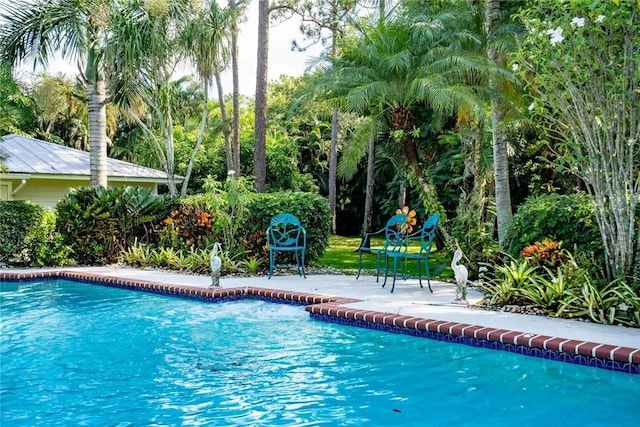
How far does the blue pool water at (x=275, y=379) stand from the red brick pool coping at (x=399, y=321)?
0.45ft

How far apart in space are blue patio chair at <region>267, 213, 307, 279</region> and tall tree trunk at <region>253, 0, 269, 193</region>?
4.11 meters

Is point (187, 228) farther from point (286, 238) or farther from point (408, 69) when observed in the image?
point (408, 69)

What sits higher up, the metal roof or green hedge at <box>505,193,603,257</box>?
the metal roof

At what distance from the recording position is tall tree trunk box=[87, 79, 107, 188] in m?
14.1

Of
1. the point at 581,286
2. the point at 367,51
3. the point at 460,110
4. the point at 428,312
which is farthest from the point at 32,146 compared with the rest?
the point at 581,286

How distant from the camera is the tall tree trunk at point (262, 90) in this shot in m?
15.2

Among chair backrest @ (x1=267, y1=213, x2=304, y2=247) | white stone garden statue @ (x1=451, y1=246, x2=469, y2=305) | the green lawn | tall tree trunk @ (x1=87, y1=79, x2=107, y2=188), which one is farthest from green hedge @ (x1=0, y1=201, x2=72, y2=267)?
white stone garden statue @ (x1=451, y1=246, x2=469, y2=305)

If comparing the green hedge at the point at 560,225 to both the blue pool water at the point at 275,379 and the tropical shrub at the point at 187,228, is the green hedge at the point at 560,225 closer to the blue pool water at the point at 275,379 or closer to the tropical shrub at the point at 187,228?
the blue pool water at the point at 275,379

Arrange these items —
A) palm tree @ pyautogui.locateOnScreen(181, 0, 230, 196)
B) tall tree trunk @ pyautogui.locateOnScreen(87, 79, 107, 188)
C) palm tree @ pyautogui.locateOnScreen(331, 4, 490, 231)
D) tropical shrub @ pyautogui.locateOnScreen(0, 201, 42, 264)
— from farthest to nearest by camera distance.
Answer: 1. palm tree @ pyautogui.locateOnScreen(181, 0, 230, 196)
2. tall tree trunk @ pyautogui.locateOnScreen(87, 79, 107, 188)
3. tropical shrub @ pyautogui.locateOnScreen(0, 201, 42, 264)
4. palm tree @ pyautogui.locateOnScreen(331, 4, 490, 231)

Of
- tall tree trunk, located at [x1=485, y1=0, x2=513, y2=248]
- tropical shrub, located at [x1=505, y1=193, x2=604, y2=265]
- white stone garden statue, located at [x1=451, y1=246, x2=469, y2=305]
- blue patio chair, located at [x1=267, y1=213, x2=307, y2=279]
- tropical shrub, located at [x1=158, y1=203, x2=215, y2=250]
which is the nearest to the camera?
tropical shrub, located at [x1=505, y1=193, x2=604, y2=265]

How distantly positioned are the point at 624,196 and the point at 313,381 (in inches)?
158

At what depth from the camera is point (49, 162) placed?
56.5 ft

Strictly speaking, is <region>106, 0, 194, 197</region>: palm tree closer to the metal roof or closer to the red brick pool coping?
the metal roof

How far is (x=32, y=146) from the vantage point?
18750 mm
